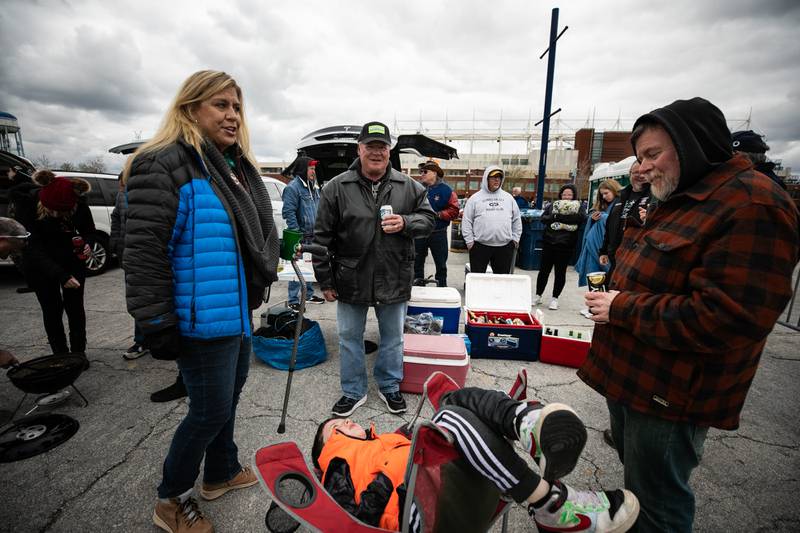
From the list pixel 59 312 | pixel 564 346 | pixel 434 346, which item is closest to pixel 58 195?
pixel 59 312

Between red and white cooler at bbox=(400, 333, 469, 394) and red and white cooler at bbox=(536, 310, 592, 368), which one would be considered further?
red and white cooler at bbox=(536, 310, 592, 368)

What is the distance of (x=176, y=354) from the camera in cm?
142

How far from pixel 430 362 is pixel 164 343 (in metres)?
2.00

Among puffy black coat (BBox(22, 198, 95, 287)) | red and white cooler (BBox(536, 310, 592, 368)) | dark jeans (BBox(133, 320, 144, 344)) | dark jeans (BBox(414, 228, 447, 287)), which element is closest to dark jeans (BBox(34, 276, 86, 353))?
puffy black coat (BBox(22, 198, 95, 287))

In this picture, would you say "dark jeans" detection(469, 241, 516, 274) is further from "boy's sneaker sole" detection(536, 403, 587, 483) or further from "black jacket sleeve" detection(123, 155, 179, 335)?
"black jacket sleeve" detection(123, 155, 179, 335)

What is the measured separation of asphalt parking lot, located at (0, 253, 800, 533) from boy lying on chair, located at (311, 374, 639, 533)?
2.13ft

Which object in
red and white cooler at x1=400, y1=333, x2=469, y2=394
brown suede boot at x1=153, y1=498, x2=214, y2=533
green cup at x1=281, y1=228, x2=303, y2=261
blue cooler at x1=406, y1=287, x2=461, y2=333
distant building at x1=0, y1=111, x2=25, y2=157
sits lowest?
brown suede boot at x1=153, y1=498, x2=214, y2=533

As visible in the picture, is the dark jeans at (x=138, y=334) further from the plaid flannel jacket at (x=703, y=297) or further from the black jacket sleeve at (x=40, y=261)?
the plaid flannel jacket at (x=703, y=297)

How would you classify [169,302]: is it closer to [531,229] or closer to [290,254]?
[290,254]

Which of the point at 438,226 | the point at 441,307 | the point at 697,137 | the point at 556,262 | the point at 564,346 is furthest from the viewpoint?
the point at 438,226

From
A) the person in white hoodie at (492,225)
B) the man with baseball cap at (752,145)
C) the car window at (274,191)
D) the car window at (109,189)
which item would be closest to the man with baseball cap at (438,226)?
the person in white hoodie at (492,225)

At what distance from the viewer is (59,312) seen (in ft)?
10.3

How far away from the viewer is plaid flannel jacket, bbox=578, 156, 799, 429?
1038 millimetres

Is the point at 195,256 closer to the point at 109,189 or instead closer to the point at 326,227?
the point at 326,227
